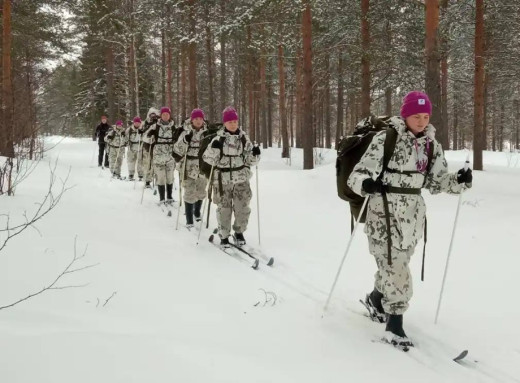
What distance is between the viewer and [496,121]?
4072 cm

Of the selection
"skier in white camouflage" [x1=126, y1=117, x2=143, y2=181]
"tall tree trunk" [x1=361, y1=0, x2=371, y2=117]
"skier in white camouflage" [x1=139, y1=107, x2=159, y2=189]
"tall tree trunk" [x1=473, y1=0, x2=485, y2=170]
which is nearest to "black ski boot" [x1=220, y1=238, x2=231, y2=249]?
"skier in white camouflage" [x1=139, y1=107, x2=159, y2=189]

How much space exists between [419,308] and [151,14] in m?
17.9

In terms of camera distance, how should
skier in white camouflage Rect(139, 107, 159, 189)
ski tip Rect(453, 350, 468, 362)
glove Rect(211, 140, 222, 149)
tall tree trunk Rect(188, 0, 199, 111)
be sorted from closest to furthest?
ski tip Rect(453, 350, 468, 362)
glove Rect(211, 140, 222, 149)
skier in white camouflage Rect(139, 107, 159, 189)
tall tree trunk Rect(188, 0, 199, 111)

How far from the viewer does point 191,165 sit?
29.7 ft

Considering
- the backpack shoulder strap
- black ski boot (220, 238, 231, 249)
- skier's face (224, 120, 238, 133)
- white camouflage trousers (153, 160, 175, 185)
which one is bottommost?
black ski boot (220, 238, 231, 249)

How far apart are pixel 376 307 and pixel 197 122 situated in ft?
18.2

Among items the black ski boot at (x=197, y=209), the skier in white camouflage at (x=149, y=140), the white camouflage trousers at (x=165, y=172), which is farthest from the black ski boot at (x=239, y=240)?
the skier in white camouflage at (x=149, y=140)

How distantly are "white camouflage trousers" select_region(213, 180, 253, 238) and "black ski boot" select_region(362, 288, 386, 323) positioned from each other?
2914mm

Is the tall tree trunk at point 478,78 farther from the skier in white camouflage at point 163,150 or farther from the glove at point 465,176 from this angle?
the glove at point 465,176

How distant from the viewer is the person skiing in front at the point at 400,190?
3.87 m

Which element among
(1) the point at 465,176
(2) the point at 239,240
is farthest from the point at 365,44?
(1) the point at 465,176

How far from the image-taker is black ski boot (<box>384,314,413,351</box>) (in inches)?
153

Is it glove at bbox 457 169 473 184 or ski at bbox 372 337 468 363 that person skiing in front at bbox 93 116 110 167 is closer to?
ski at bbox 372 337 468 363

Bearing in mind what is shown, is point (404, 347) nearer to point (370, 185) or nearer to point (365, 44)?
point (370, 185)
